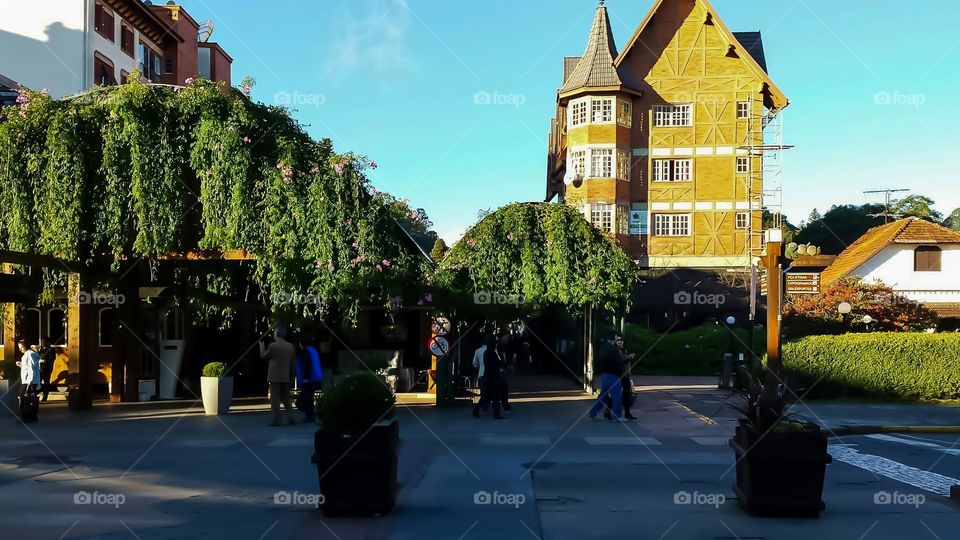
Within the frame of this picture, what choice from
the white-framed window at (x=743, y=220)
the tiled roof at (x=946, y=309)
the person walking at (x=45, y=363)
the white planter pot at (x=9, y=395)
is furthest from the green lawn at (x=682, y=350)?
Result: the white planter pot at (x=9, y=395)

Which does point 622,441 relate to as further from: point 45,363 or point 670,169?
point 670,169

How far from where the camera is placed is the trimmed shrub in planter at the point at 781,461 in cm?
767

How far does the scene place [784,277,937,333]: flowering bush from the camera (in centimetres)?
3083

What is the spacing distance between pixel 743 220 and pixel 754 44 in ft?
31.6

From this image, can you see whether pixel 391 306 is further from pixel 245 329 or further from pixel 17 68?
pixel 17 68

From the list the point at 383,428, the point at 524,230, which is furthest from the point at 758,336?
the point at 383,428

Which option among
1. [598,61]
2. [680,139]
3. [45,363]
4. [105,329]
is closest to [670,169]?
[680,139]

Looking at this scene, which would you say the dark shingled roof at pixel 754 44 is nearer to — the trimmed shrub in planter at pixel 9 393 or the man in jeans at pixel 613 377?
the man in jeans at pixel 613 377

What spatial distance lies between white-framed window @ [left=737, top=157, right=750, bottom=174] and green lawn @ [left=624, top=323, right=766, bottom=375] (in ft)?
26.9

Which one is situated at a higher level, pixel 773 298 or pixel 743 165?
pixel 743 165

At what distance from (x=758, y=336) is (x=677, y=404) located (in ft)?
32.1

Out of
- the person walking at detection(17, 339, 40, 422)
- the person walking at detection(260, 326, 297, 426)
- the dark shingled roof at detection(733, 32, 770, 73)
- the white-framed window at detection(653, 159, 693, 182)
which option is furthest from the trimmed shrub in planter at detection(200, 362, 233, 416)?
the dark shingled roof at detection(733, 32, 770, 73)

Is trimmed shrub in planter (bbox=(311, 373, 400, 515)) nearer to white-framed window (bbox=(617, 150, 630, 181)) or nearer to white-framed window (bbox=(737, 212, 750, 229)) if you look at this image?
white-framed window (bbox=(617, 150, 630, 181))

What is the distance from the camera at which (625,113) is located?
130ft
